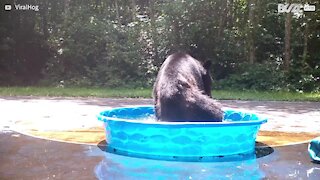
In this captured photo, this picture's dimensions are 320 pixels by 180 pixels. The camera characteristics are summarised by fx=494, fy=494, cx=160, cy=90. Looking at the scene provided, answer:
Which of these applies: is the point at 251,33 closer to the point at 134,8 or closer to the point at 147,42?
the point at 147,42

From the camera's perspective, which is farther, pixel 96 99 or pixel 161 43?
pixel 161 43

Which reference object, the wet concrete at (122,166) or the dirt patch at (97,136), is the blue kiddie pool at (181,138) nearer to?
the wet concrete at (122,166)

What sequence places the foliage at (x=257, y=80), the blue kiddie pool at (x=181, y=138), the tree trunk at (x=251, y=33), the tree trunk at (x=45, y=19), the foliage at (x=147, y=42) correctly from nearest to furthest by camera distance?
the blue kiddie pool at (x=181, y=138) < the foliage at (x=257, y=80) < the foliage at (x=147, y=42) < the tree trunk at (x=251, y=33) < the tree trunk at (x=45, y=19)

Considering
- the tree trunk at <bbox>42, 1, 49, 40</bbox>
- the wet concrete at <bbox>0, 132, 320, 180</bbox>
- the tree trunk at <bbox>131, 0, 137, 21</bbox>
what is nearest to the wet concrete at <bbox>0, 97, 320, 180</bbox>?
the wet concrete at <bbox>0, 132, 320, 180</bbox>

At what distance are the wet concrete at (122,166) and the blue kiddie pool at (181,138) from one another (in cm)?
23

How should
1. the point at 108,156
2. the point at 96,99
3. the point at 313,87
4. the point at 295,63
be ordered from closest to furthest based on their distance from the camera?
the point at 108,156 < the point at 96,99 < the point at 313,87 < the point at 295,63

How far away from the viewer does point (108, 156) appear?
5273mm

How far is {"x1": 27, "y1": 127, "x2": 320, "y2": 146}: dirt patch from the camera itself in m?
6.31

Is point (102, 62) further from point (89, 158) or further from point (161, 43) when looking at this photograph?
point (89, 158)

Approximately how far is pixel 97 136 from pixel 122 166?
1.93 m

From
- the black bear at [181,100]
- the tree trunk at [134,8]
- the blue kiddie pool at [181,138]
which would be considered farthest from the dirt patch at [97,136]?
the tree trunk at [134,8]

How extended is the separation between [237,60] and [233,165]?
1213 cm

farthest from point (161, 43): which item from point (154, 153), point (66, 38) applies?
point (154, 153)

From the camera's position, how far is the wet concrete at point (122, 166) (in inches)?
173
